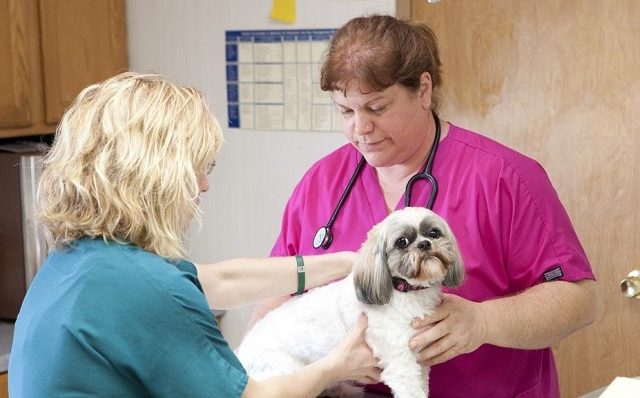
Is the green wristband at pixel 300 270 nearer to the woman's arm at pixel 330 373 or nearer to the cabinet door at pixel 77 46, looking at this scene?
the woman's arm at pixel 330 373

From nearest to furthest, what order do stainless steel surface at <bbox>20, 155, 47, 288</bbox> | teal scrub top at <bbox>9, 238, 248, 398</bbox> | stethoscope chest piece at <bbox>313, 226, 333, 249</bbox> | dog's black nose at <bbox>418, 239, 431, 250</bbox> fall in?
1. teal scrub top at <bbox>9, 238, 248, 398</bbox>
2. dog's black nose at <bbox>418, 239, 431, 250</bbox>
3. stethoscope chest piece at <bbox>313, 226, 333, 249</bbox>
4. stainless steel surface at <bbox>20, 155, 47, 288</bbox>

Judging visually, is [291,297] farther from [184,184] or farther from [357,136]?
[184,184]

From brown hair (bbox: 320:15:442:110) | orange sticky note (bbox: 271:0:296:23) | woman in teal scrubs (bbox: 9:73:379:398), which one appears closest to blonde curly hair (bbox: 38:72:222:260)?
woman in teal scrubs (bbox: 9:73:379:398)

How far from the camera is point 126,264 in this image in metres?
1.19

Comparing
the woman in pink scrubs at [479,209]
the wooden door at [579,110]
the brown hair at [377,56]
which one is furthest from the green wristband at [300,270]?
the wooden door at [579,110]

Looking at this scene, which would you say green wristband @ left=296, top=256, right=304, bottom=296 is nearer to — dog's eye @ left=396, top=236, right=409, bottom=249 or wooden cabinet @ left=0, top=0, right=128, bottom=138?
dog's eye @ left=396, top=236, right=409, bottom=249

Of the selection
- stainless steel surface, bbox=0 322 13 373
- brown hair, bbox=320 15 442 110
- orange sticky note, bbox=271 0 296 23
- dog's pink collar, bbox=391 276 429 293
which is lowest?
stainless steel surface, bbox=0 322 13 373

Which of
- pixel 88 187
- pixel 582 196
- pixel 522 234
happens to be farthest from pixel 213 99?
pixel 88 187

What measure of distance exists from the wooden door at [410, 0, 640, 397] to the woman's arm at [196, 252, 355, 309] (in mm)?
938

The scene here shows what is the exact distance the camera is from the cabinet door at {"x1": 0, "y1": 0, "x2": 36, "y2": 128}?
2.73m

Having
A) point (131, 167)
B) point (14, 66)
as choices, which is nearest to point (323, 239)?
point (131, 167)

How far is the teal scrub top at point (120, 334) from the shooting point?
1.16m

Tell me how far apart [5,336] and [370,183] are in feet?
4.39

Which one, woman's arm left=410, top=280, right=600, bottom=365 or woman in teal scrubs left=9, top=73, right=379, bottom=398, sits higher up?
woman in teal scrubs left=9, top=73, right=379, bottom=398
